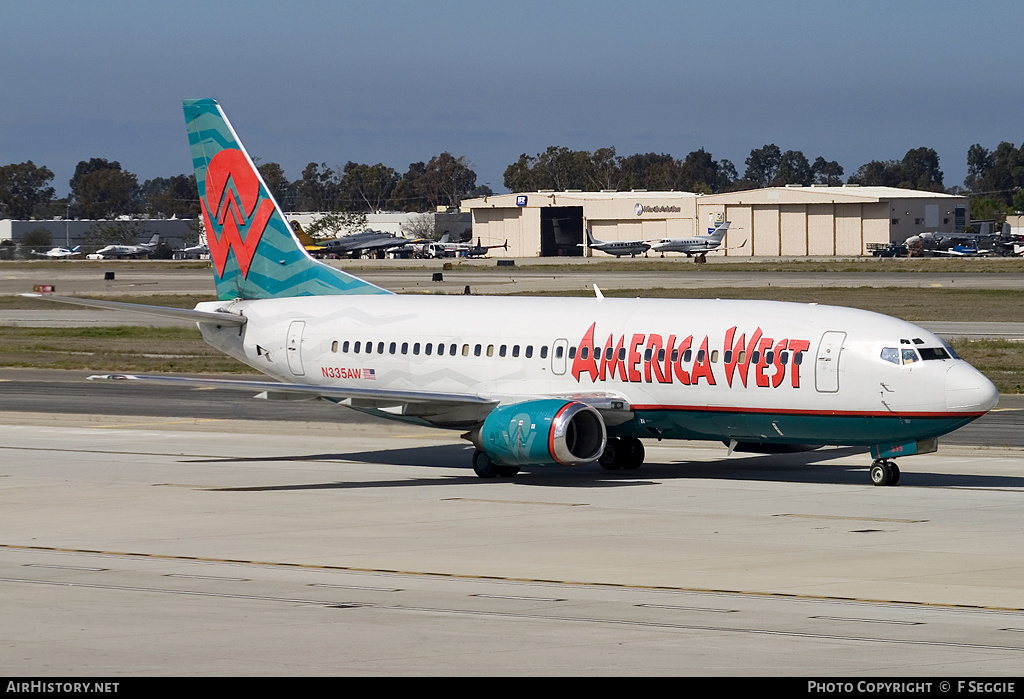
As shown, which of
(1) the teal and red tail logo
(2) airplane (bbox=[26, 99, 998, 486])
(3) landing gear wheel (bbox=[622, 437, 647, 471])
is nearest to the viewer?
(2) airplane (bbox=[26, 99, 998, 486])

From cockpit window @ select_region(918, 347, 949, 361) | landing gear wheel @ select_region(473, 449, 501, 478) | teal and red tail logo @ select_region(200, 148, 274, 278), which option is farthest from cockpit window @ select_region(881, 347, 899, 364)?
teal and red tail logo @ select_region(200, 148, 274, 278)

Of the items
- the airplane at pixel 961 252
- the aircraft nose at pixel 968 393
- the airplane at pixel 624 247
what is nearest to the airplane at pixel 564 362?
the aircraft nose at pixel 968 393

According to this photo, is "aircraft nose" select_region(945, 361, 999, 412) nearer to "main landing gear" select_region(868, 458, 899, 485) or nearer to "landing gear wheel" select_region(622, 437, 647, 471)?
"main landing gear" select_region(868, 458, 899, 485)

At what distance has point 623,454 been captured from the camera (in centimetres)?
3531

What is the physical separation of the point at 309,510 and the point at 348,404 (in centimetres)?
585

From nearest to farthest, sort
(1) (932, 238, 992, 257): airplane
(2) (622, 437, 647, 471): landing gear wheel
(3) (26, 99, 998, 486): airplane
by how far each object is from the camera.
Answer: (3) (26, 99, 998, 486): airplane < (2) (622, 437, 647, 471): landing gear wheel < (1) (932, 238, 992, 257): airplane

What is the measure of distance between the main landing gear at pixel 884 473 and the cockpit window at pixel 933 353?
267 centimetres

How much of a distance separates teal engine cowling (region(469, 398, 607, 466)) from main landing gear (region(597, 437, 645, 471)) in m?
2.95

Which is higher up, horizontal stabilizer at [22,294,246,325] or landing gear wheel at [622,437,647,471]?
horizontal stabilizer at [22,294,246,325]

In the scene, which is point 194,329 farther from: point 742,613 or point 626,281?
point 742,613

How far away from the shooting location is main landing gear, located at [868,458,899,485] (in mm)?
31656

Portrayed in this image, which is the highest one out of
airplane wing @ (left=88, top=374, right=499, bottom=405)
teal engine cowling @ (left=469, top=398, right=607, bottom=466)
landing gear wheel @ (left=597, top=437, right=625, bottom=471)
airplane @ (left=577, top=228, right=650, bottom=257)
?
airplane @ (left=577, top=228, right=650, bottom=257)

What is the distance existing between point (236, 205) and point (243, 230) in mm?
708

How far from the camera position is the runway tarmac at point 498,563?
53.8ft
